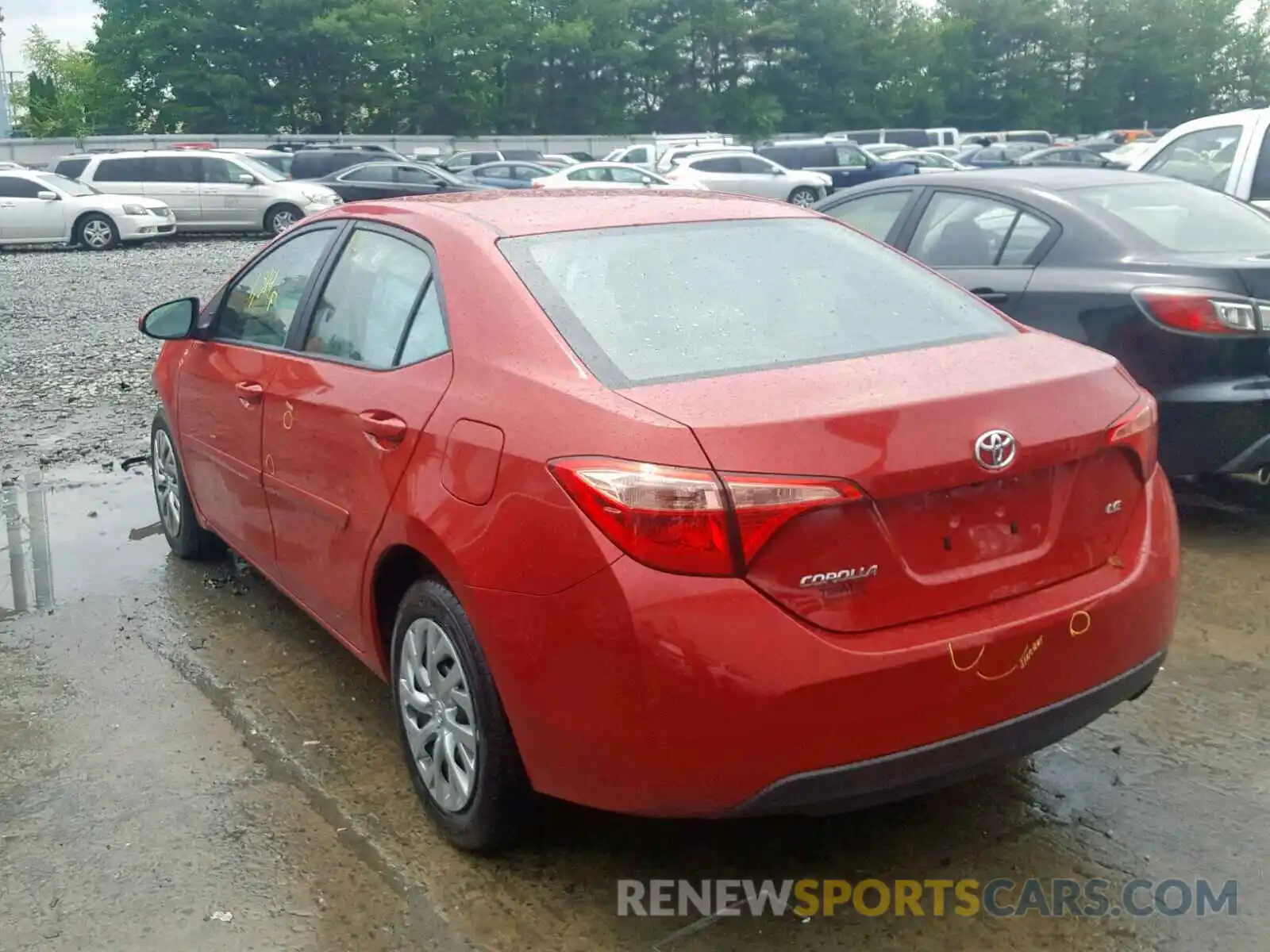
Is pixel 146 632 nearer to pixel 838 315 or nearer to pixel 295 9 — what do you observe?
pixel 838 315

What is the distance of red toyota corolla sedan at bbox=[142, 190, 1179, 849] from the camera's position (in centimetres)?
256

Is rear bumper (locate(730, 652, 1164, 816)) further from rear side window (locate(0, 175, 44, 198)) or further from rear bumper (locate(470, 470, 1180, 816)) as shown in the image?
rear side window (locate(0, 175, 44, 198))

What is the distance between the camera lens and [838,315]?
334 cm

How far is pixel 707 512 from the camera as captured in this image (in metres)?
2.54

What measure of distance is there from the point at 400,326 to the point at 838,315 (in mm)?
1173

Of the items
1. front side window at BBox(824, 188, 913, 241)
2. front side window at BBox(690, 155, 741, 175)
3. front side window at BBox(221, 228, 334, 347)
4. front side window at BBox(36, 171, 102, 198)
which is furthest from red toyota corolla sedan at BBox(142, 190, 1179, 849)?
front side window at BBox(690, 155, 741, 175)

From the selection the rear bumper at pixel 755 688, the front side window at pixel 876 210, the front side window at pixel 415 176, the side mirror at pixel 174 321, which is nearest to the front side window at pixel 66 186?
the front side window at pixel 415 176

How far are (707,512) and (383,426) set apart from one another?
3.68ft

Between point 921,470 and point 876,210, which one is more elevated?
point 876,210

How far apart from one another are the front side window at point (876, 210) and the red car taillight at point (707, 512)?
167 inches

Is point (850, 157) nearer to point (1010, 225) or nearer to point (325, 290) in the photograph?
point (1010, 225)

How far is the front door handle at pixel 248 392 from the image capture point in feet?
13.7

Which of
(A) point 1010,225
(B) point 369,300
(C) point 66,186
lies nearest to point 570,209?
(B) point 369,300

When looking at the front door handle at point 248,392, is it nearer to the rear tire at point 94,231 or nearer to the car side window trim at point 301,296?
the car side window trim at point 301,296
